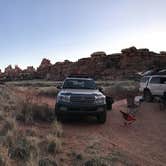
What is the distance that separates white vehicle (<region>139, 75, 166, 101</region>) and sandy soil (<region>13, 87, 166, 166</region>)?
580 cm

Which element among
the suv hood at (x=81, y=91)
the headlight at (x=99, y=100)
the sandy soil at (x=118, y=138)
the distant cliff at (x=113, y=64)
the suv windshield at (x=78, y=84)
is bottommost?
the sandy soil at (x=118, y=138)

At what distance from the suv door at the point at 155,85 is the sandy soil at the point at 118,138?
19.6 feet

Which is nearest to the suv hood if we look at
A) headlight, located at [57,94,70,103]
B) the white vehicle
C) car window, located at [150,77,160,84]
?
headlight, located at [57,94,70,103]

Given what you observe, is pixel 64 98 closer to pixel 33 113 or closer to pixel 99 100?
pixel 99 100

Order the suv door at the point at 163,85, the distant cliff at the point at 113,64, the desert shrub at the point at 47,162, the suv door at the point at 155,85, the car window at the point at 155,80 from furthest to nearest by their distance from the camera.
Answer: the distant cliff at the point at 113,64 < the car window at the point at 155,80 < the suv door at the point at 155,85 < the suv door at the point at 163,85 < the desert shrub at the point at 47,162

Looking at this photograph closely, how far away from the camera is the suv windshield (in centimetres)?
1350

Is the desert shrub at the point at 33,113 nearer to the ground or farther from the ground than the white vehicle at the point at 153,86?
nearer to the ground

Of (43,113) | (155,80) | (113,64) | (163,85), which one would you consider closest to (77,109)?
(43,113)

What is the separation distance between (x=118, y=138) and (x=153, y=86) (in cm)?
1161

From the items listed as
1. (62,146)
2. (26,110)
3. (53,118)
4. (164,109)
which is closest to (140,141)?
(62,146)

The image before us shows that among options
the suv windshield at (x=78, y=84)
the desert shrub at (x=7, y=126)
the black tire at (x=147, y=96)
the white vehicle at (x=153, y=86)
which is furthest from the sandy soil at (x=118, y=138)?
the black tire at (x=147, y=96)

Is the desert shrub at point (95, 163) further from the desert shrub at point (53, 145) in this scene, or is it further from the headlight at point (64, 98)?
the headlight at point (64, 98)

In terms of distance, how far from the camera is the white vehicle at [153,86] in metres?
20.1

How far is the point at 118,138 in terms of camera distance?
983cm
